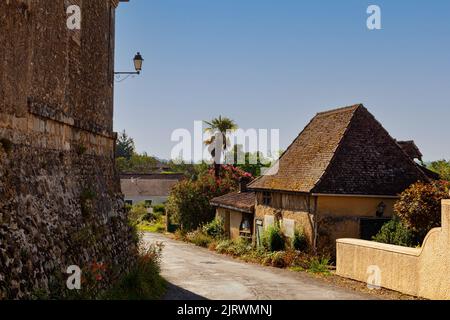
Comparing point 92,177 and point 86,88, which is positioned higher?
point 86,88

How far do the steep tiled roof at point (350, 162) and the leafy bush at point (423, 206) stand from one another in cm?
375

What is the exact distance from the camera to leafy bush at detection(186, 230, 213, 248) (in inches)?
1327

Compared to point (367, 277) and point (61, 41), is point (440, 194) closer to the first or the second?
point (367, 277)

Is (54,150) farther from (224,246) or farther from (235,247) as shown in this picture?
(224,246)

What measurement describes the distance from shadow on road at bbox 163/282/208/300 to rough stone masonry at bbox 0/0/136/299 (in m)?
1.50

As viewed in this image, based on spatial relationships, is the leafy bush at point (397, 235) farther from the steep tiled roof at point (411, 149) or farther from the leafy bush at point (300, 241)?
the steep tiled roof at point (411, 149)

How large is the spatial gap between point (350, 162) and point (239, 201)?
1013 centimetres

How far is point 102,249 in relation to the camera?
12.1 meters

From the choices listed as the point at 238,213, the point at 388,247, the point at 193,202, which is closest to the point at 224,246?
the point at 238,213

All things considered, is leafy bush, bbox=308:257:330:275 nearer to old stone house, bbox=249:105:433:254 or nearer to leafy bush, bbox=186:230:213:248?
old stone house, bbox=249:105:433:254

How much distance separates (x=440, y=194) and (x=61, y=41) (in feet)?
43.3

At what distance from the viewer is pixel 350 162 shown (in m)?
23.7

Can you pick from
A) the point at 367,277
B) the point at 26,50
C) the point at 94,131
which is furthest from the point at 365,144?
the point at 26,50

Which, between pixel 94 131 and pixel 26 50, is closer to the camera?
pixel 26 50
